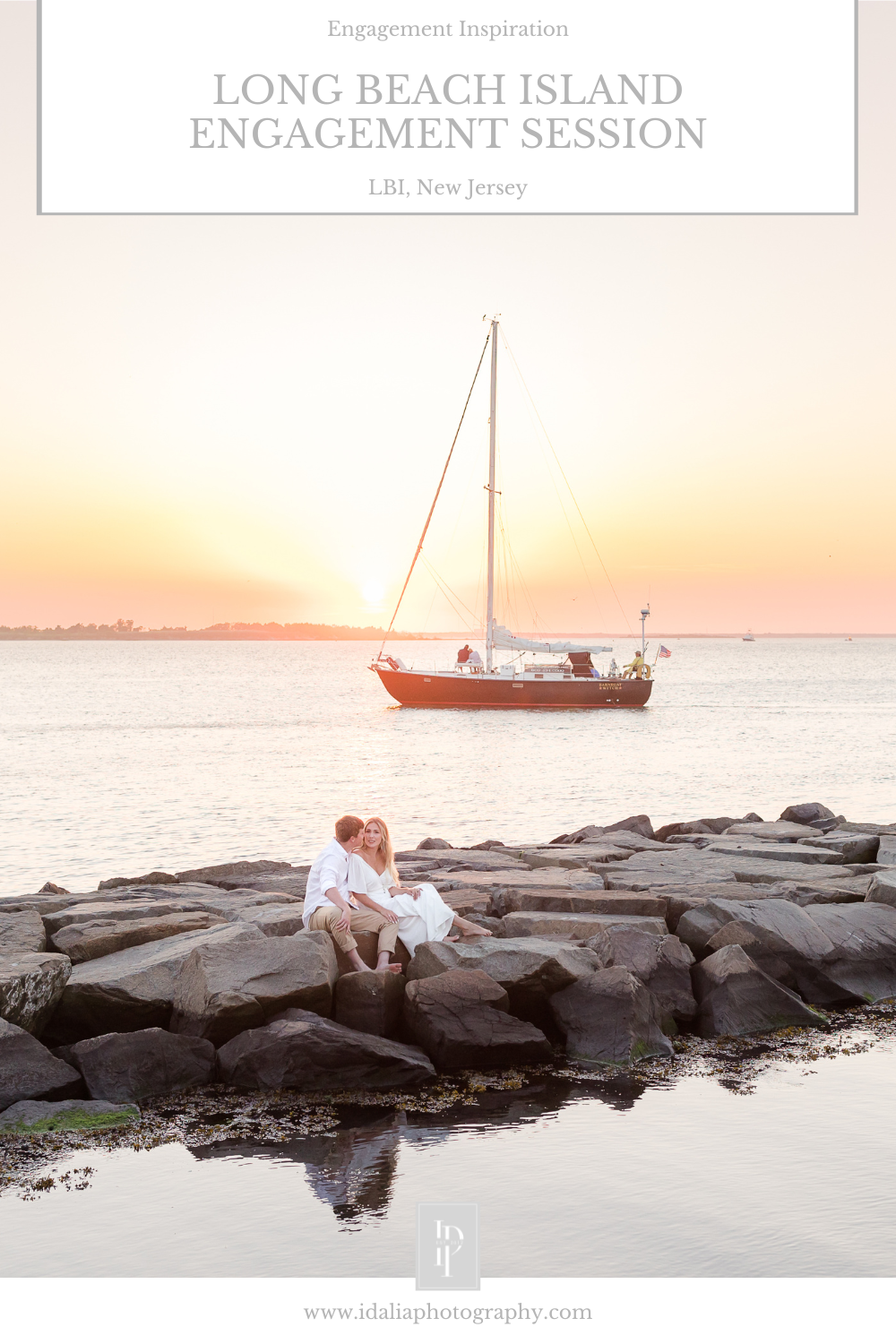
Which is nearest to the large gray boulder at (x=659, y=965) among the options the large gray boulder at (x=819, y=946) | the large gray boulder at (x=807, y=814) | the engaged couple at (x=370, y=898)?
the large gray boulder at (x=819, y=946)

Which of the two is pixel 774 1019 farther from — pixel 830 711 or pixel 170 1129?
pixel 830 711

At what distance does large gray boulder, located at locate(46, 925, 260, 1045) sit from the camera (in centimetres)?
843

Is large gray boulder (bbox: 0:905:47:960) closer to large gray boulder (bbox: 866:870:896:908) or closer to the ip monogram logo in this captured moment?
the ip monogram logo

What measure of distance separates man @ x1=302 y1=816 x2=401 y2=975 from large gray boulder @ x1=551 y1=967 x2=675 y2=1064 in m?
1.37

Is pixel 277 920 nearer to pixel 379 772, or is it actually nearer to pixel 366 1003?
pixel 366 1003

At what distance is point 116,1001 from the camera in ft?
27.6

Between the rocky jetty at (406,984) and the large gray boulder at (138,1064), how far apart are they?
0.04 feet

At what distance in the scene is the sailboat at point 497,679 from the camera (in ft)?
182

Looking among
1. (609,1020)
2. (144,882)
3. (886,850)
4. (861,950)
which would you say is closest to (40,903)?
(144,882)

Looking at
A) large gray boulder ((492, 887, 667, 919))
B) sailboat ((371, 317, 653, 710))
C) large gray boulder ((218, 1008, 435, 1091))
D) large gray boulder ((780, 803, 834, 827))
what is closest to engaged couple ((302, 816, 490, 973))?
large gray boulder ((218, 1008, 435, 1091))

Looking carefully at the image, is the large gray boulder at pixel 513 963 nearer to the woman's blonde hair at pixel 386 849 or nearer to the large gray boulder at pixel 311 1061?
the woman's blonde hair at pixel 386 849

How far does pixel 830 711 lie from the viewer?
65.1 meters

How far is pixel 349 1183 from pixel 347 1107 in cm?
128
